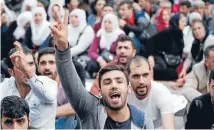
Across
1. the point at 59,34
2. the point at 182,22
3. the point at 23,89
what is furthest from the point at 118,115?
the point at 182,22

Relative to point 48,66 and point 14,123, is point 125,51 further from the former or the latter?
point 14,123

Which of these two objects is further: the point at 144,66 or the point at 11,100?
the point at 144,66

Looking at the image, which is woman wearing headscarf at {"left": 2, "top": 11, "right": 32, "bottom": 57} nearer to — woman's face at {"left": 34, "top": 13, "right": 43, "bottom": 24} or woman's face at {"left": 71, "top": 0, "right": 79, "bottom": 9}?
woman's face at {"left": 34, "top": 13, "right": 43, "bottom": 24}

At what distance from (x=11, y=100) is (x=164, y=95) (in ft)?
6.03

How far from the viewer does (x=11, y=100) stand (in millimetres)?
3791

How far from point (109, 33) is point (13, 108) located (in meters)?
5.87

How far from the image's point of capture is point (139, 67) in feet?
17.0

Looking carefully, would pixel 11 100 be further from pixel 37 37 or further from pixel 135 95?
pixel 37 37

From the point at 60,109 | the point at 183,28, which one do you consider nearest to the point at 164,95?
the point at 60,109

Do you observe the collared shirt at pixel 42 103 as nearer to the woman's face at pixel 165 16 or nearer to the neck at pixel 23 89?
the neck at pixel 23 89

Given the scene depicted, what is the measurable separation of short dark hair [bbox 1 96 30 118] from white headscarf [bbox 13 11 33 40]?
21.4ft

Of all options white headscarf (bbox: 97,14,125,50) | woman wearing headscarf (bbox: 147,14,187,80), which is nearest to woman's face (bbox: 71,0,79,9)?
white headscarf (bbox: 97,14,125,50)

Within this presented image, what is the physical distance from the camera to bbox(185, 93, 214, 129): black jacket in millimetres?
5098

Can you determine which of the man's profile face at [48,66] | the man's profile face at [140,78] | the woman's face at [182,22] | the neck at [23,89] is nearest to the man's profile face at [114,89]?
the neck at [23,89]
